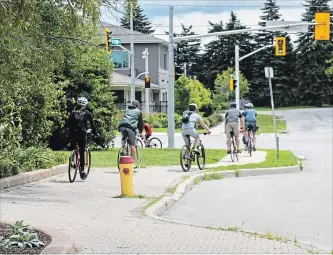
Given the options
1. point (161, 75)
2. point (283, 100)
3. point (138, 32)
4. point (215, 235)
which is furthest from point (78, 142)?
point (283, 100)

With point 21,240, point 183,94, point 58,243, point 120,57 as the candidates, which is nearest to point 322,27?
point 120,57

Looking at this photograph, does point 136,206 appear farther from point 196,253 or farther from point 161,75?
point 161,75

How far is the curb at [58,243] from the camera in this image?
245 inches

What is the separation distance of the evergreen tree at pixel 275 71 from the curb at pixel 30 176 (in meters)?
80.8

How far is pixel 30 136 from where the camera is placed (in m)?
15.3

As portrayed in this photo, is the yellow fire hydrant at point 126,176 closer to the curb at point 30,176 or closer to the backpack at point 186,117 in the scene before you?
the curb at point 30,176

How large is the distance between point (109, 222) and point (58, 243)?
2.25 meters

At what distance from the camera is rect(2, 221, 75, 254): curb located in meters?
6.22

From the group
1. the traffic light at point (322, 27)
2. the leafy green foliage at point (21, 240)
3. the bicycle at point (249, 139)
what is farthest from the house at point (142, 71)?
the leafy green foliage at point (21, 240)

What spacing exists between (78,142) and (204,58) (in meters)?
89.2

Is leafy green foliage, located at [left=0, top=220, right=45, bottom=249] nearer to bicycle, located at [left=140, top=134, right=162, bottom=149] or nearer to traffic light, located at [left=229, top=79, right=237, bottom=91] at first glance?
bicycle, located at [left=140, top=134, right=162, bottom=149]

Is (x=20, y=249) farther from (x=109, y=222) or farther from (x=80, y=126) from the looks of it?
(x=80, y=126)

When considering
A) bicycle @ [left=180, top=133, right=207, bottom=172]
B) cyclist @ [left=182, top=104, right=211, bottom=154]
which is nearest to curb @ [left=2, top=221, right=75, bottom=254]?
bicycle @ [left=180, top=133, right=207, bottom=172]

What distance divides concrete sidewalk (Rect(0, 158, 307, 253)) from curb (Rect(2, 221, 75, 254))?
216 mm
